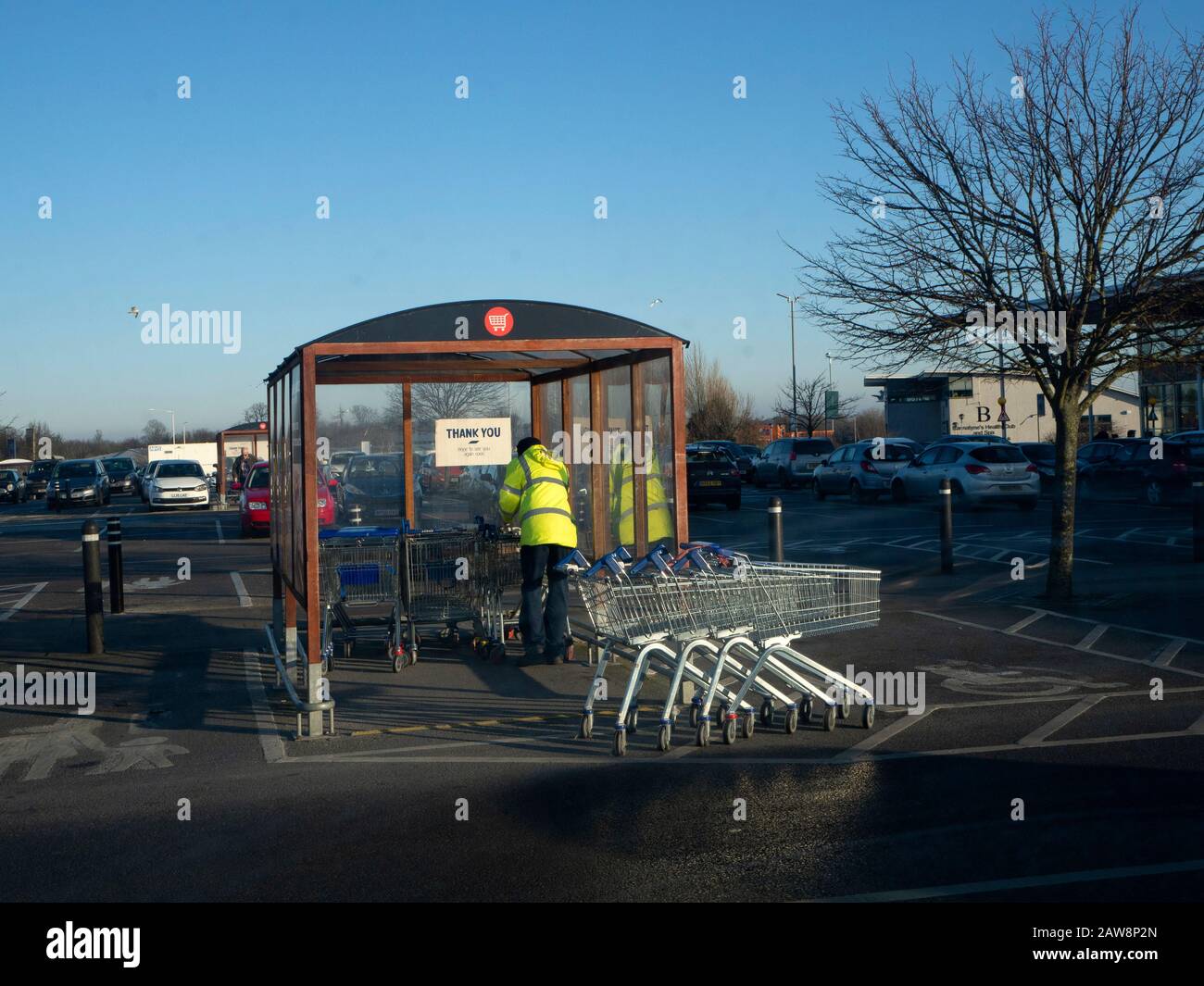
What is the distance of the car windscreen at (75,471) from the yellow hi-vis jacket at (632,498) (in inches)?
1432

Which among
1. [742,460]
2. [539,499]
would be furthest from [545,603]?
[742,460]

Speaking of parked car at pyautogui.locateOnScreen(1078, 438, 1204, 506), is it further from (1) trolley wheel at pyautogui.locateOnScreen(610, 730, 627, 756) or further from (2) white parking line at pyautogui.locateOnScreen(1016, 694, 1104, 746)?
(1) trolley wheel at pyautogui.locateOnScreen(610, 730, 627, 756)

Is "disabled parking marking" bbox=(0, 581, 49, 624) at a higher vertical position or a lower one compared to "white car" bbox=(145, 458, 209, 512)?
lower

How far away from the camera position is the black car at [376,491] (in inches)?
518

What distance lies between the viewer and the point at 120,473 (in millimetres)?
51312

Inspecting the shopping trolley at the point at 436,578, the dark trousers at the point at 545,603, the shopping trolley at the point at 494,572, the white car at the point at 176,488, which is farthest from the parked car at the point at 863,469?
the dark trousers at the point at 545,603

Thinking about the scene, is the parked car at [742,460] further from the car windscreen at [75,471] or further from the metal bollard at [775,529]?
the metal bollard at [775,529]

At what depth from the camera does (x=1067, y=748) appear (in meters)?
7.29

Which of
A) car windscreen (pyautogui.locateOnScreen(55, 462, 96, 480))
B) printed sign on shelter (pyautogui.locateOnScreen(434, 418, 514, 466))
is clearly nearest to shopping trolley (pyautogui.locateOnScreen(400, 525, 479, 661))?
printed sign on shelter (pyautogui.locateOnScreen(434, 418, 514, 466))

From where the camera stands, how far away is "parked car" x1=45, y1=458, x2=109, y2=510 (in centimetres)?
4281

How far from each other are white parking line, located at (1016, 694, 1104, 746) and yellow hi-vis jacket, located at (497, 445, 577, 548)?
4115mm
